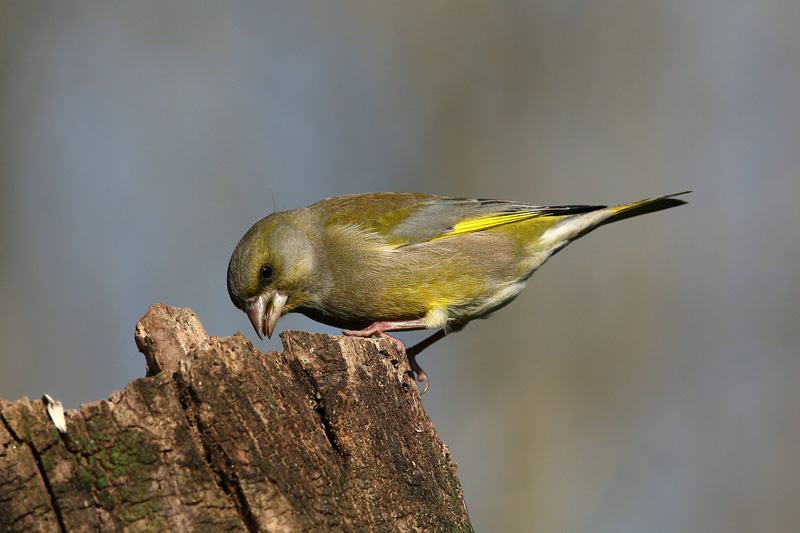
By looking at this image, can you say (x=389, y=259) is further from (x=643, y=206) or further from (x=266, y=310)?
(x=643, y=206)

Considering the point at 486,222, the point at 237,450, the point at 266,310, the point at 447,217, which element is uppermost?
the point at 447,217

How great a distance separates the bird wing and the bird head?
0.62 metres

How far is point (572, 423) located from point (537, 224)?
12.0 ft

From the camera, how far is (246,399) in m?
2.96

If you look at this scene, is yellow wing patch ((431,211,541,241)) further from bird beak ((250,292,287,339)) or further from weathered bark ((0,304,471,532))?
weathered bark ((0,304,471,532))

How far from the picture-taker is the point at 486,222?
6273 millimetres

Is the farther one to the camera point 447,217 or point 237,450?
point 447,217

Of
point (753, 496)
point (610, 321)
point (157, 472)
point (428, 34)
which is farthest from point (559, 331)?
point (157, 472)

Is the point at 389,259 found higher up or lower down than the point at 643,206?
higher up

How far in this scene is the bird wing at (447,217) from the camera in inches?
233

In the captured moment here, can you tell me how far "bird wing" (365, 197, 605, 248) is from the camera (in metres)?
5.92

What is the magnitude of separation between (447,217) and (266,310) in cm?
160

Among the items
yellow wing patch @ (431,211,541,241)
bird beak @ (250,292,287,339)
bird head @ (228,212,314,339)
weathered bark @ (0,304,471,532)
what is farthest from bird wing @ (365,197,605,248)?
weathered bark @ (0,304,471,532)

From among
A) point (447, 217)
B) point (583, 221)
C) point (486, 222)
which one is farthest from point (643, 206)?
point (447, 217)
